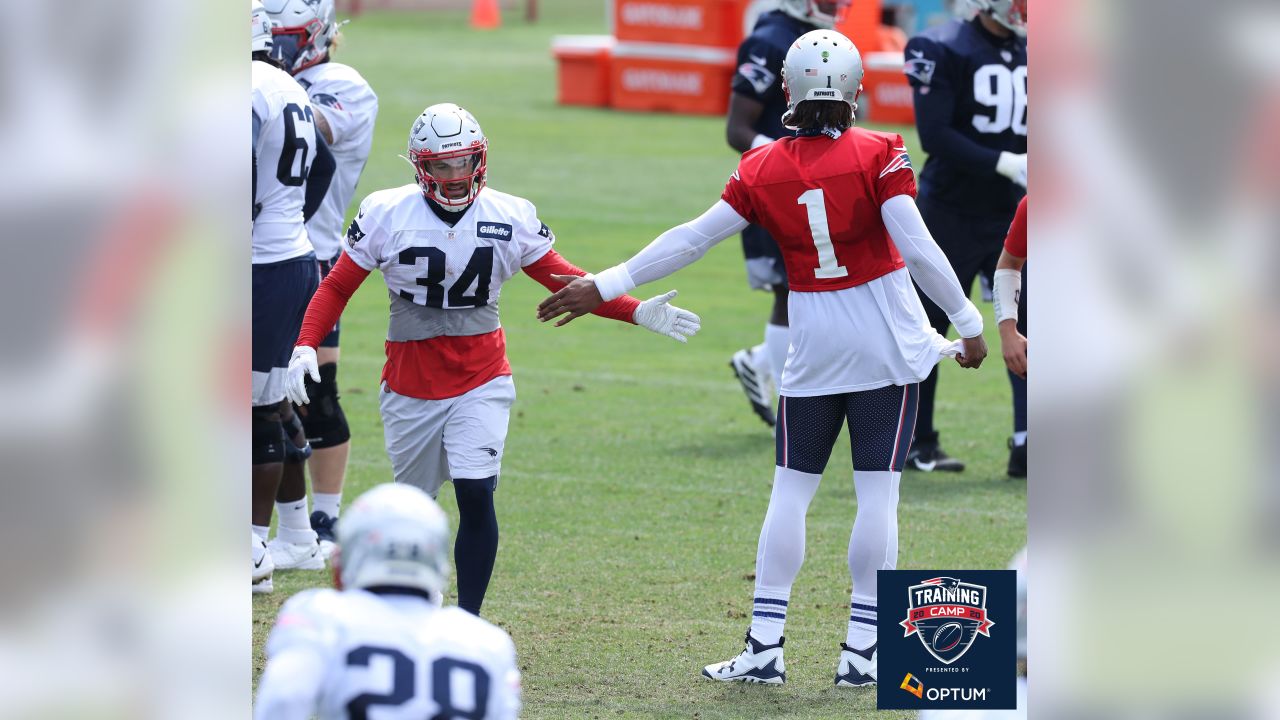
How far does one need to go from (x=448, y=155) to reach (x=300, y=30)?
6.07 feet

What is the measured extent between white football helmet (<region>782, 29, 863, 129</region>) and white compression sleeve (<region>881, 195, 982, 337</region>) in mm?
341

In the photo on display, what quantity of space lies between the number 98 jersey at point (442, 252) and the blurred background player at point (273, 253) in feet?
2.84

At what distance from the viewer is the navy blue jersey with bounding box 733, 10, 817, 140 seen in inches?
351

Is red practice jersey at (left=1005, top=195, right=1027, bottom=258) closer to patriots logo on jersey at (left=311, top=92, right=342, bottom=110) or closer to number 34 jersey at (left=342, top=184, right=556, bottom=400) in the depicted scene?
number 34 jersey at (left=342, top=184, right=556, bottom=400)

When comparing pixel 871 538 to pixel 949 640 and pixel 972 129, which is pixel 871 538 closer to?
pixel 949 640

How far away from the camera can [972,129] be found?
875cm

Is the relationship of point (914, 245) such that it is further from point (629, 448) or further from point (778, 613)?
point (629, 448)

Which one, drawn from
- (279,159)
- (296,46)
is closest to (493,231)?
(279,159)

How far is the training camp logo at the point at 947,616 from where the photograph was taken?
4984 millimetres

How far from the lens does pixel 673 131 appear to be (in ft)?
72.9

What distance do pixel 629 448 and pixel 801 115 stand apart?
147 inches

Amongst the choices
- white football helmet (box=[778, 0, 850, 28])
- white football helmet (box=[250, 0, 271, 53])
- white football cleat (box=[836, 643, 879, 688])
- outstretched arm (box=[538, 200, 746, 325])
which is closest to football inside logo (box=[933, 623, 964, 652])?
white football cleat (box=[836, 643, 879, 688])
